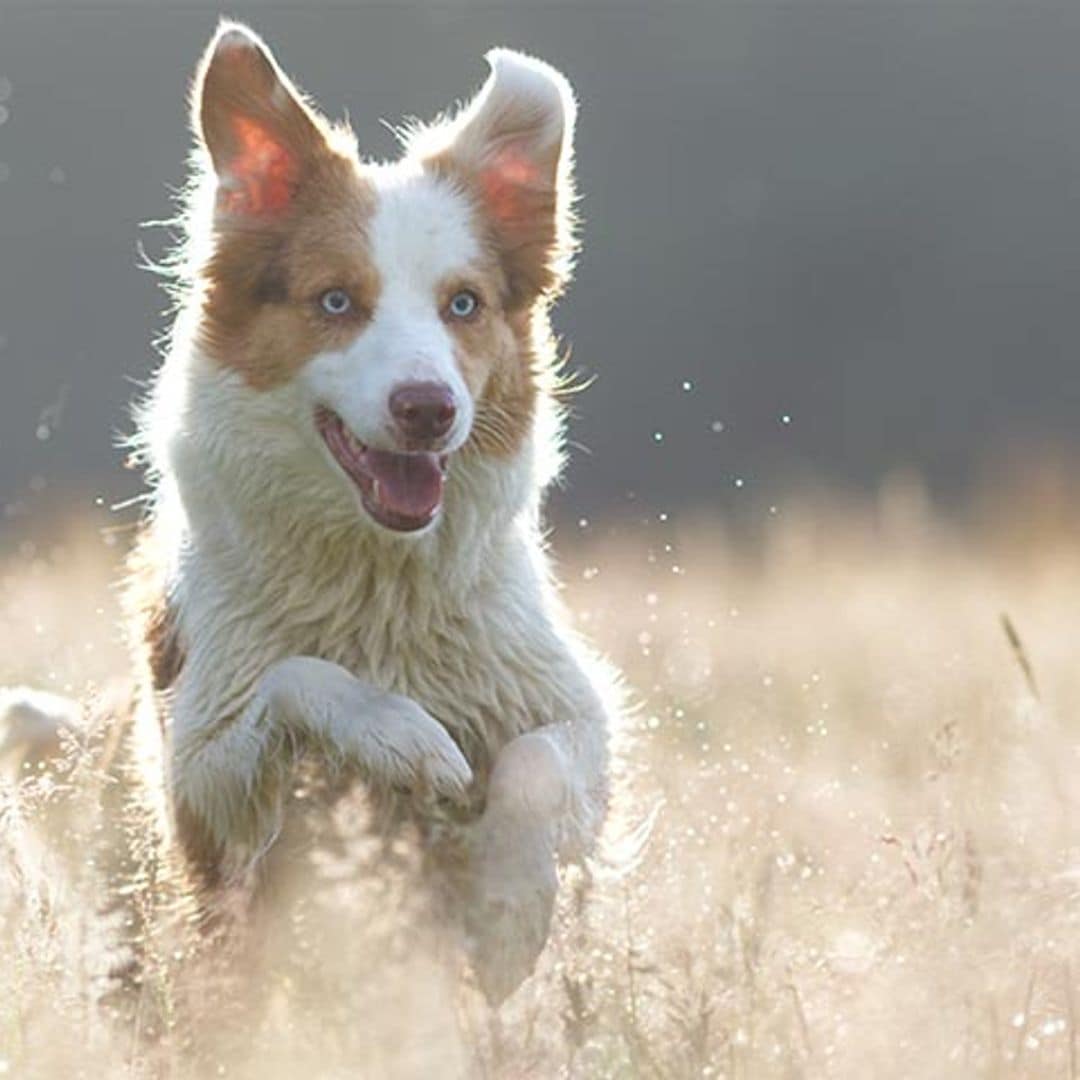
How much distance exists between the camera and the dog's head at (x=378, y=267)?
559cm

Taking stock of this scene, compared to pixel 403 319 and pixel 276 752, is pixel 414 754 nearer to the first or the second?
pixel 276 752

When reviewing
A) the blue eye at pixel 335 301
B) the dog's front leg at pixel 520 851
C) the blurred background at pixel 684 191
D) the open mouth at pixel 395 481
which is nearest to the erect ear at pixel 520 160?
the blue eye at pixel 335 301

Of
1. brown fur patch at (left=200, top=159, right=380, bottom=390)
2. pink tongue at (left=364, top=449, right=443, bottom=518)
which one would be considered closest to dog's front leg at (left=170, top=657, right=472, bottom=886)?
pink tongue at (left=364, top=449, right=443, bottom=518)

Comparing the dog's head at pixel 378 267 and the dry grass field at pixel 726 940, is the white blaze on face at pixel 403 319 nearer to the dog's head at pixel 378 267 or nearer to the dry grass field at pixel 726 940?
the dog's head at pixel 378 267

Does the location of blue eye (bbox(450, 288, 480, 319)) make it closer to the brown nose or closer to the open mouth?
the open mouth

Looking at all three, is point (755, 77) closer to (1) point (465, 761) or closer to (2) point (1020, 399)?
(2) point (1020, 399)

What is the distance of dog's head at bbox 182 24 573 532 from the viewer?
5.59 metres

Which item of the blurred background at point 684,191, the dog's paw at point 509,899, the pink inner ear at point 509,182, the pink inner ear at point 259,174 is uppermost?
the pink inner ear at point 259,174

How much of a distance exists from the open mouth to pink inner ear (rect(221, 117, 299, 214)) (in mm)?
569

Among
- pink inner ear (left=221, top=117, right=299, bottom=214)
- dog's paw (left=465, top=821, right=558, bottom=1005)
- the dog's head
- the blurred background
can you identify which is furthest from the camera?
the blurred background

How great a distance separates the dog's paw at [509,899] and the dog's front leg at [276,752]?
0.15 metres

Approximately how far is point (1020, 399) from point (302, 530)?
64.2ft

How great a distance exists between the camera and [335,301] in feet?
18.7

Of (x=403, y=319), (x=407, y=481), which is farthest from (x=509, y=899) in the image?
(x=403, y=319)
